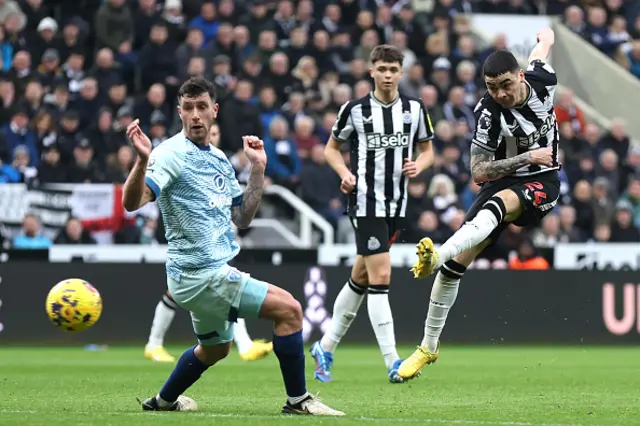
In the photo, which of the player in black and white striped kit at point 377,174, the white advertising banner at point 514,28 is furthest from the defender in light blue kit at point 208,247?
the white advertising banner at point 514,28

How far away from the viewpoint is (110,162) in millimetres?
17625

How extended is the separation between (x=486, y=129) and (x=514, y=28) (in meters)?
14.6

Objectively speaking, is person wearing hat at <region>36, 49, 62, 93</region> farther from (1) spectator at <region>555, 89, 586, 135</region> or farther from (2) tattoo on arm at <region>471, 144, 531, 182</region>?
(2) tattoo on arm at <region>471, 144, 531, 182</region>

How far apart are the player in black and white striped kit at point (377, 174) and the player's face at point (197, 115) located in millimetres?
3322

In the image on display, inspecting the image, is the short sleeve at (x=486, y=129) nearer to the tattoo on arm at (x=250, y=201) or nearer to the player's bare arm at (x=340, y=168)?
the player's bare arm at (x=340, y=168)

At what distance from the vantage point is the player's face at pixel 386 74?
36.2ft

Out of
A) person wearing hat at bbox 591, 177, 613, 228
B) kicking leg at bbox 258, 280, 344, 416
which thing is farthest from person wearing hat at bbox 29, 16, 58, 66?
kicking leg at bbox 258, 280, 344, 416

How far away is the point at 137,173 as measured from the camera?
7023 mm

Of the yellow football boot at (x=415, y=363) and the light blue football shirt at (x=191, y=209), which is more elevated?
the light blue football shirt at (x=191, y=209)

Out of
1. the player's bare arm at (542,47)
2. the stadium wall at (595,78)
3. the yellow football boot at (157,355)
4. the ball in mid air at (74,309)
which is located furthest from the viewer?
the stadium wall at (595,78)

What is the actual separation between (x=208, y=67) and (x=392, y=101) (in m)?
8.97

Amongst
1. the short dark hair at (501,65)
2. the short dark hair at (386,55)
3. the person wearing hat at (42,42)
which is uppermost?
the person wearing hat at (42,42)

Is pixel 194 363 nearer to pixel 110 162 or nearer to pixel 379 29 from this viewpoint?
pixel 110 162

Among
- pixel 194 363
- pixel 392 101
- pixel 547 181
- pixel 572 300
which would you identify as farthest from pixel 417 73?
pixel 194 363
